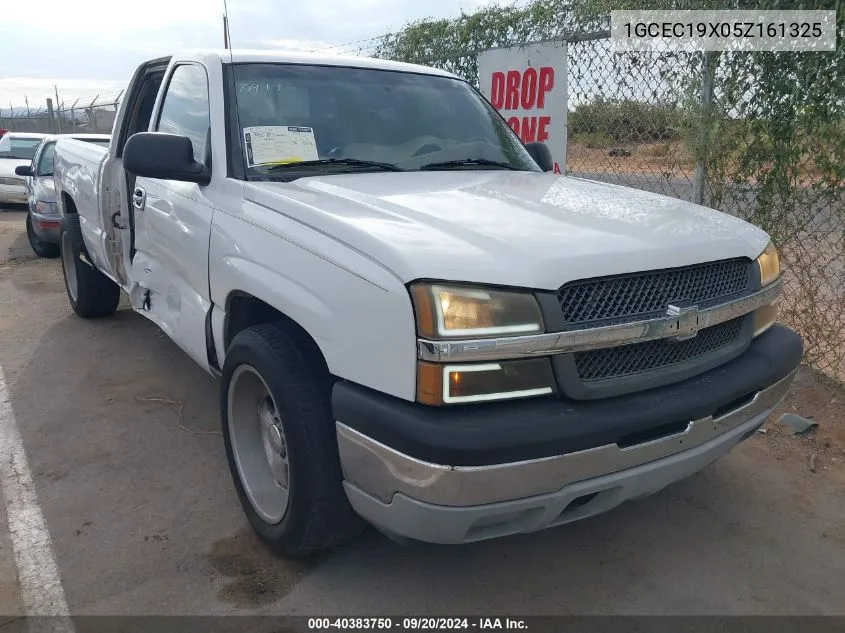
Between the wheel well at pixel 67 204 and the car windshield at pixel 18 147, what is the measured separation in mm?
8712

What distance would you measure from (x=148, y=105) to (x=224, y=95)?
5.72ft

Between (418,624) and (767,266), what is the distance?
1.86 metres

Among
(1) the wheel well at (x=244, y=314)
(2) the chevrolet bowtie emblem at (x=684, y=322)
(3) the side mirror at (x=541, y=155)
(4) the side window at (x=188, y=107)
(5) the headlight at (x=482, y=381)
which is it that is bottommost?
(1) the wheel well at (x=244, y=314)

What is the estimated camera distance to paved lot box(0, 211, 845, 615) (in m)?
2.59

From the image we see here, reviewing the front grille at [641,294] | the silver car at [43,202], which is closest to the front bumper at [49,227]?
the silver car at [43,202]

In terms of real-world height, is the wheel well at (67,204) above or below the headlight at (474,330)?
below

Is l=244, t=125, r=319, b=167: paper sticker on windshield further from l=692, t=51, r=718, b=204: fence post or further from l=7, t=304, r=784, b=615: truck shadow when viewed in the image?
l=692, t=51, r=718, b=204: fence post

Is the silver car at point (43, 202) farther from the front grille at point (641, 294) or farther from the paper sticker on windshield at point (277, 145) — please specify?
the front grille at point (641, 294)

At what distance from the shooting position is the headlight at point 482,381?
6.58 ft

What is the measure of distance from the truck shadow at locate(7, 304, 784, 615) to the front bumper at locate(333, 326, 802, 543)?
20.4 inches

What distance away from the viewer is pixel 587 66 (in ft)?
17.9

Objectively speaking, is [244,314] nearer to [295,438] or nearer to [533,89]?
[295,438]

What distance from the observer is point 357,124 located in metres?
3.37

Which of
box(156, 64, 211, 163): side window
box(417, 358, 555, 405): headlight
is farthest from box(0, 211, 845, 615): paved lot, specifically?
box(156, 64, 211, 163): side window
